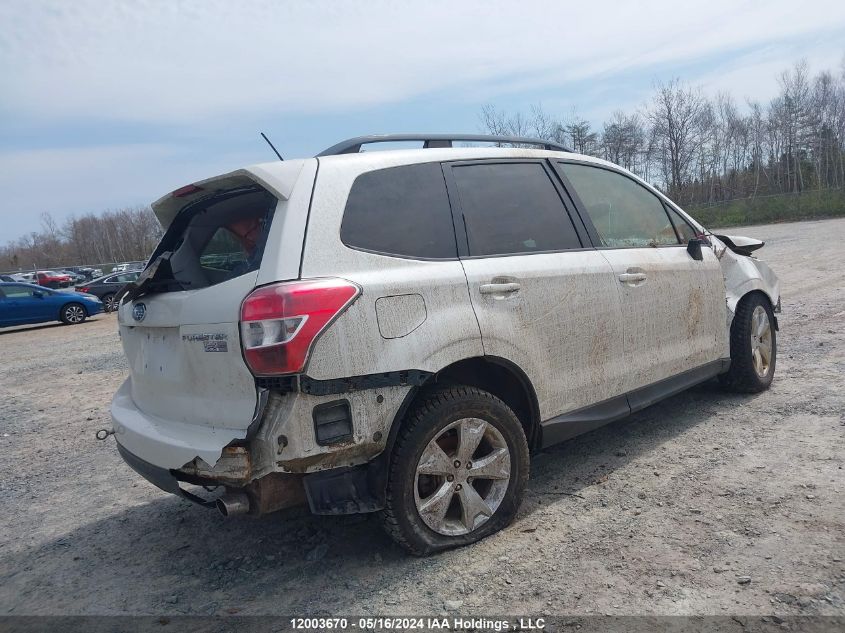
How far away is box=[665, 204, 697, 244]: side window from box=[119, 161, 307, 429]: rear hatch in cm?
288

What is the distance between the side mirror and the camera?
14.8 ft

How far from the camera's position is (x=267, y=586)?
3.00 m

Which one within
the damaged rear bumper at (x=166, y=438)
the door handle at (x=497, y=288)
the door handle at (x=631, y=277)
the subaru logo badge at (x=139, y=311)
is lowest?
the damaged rear bumper at (x=166, y=438)

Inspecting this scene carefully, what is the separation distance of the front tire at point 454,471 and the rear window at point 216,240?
3.37 feet

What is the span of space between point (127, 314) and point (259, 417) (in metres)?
1.26

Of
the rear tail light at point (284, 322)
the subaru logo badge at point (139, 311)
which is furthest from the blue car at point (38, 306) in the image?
the rear tail light at point (284, 322)

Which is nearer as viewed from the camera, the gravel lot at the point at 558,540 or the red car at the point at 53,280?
the gravel lot at the point at 558,540

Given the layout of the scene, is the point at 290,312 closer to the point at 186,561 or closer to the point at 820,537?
the point at 186,561

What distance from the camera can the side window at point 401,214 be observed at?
294cm

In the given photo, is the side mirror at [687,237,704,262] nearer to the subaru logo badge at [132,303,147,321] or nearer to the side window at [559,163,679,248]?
the side window at [559,163,679,248]

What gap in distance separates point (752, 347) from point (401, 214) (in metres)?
3.28

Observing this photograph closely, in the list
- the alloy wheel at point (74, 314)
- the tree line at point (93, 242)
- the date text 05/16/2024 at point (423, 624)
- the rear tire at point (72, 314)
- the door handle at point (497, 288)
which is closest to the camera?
the date text 05/16/2024 at point (423, 624)

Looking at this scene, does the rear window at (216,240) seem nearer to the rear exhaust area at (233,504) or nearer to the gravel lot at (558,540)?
the rear exhaust area at (233,504)

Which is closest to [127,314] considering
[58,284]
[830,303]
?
[830,303]
